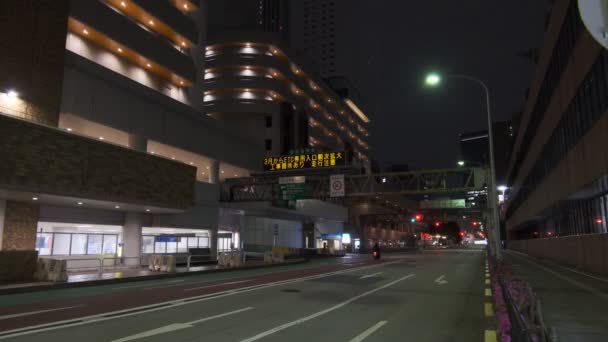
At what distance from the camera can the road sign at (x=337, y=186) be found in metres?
36.3

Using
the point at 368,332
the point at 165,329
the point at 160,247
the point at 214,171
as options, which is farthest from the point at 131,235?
the point at 368,332

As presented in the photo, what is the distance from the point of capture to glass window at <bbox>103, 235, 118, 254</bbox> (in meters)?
31.0

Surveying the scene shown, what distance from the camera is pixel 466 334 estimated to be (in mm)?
9016

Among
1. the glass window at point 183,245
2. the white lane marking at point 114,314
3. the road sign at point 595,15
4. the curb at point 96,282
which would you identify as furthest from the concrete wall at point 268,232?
the road sign at point 595,15

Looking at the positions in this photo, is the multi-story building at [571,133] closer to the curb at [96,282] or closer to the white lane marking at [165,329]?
the white lane marking at [165,329]

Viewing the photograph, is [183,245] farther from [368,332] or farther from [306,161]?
[368,332]

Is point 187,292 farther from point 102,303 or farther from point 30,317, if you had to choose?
point 30,317

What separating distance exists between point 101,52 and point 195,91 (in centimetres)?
1034

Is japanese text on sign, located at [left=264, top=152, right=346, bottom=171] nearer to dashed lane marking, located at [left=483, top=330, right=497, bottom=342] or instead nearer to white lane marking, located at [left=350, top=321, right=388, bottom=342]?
white lane marking, located at [left=350, top=321, right=388, bottom=342]

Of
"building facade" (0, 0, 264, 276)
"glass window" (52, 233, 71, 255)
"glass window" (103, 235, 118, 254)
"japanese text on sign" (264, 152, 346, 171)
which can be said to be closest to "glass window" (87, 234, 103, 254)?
"building facade" (0, 0, 264, 276)

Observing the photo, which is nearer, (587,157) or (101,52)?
(587,157)

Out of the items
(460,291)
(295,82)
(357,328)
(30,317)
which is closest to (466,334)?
(357,328)

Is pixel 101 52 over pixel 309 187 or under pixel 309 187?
over

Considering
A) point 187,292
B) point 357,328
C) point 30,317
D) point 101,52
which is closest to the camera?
point 357,328
